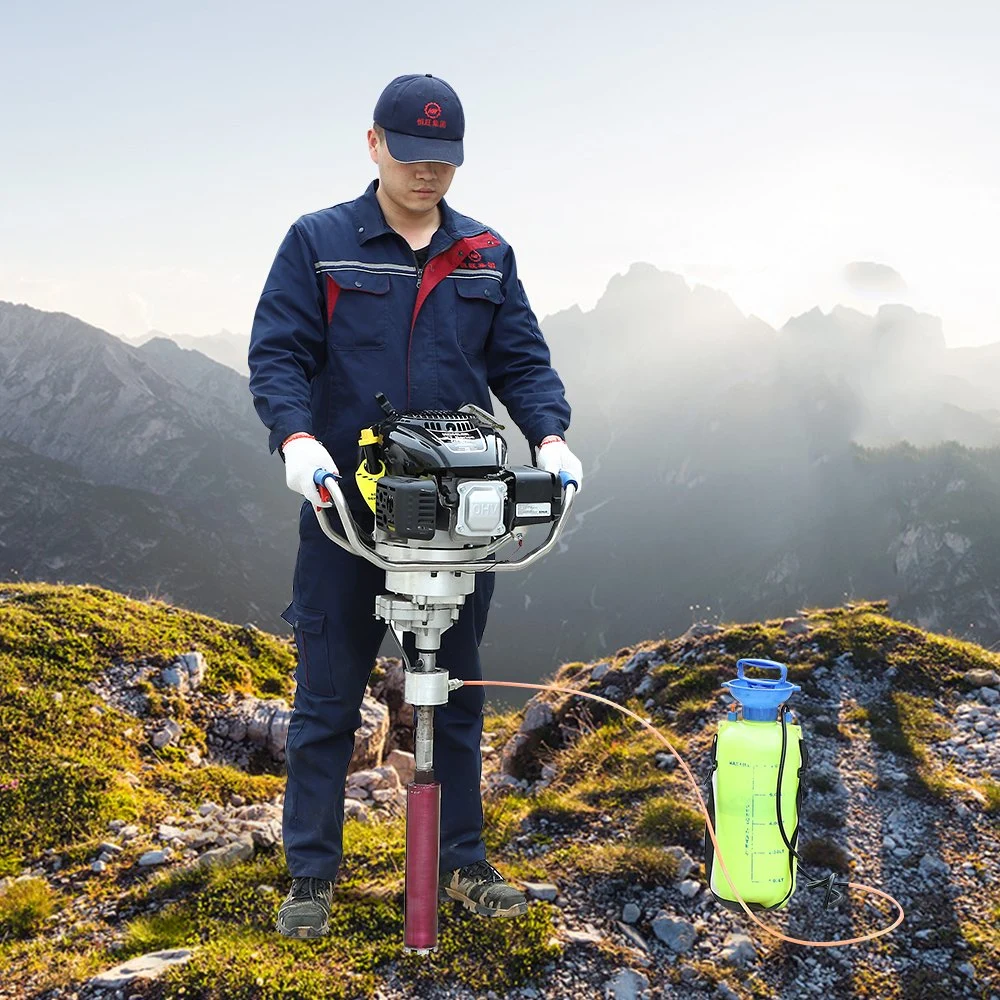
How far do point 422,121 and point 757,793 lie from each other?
3.37 meters

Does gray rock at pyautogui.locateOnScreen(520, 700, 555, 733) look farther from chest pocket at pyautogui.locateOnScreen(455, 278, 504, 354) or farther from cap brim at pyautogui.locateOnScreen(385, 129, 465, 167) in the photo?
cap brim at pyautogui.locateOnScreen(385, 129, 465, 167)

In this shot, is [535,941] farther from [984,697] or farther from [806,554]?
[806,554]

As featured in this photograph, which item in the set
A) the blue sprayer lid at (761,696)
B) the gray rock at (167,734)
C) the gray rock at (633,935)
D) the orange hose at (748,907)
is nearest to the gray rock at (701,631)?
the orange hose at (748,907)

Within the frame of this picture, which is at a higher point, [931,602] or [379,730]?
[379,730]

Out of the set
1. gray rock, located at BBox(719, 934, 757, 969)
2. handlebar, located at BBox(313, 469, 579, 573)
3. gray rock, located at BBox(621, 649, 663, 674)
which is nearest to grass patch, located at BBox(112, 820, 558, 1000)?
gray rock, located at BBox(719, 934, 757, 969)

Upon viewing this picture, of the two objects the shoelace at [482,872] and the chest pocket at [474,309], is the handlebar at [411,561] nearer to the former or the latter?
the chest pocket at [474,309]

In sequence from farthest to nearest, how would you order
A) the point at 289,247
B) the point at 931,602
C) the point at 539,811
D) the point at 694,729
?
the point at 931,602 < the point at 694,729 < the point at 539,811 < the point at 289,247

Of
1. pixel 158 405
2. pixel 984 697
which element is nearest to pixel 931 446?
pixel 158 405

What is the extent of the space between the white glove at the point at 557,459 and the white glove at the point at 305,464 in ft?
3.19

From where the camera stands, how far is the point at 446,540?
286 centimetres

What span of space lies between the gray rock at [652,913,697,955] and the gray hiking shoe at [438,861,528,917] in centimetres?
73

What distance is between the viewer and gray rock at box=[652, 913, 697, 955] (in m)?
3.95

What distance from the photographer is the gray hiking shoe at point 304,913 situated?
3574mm

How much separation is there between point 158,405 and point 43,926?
480ft
